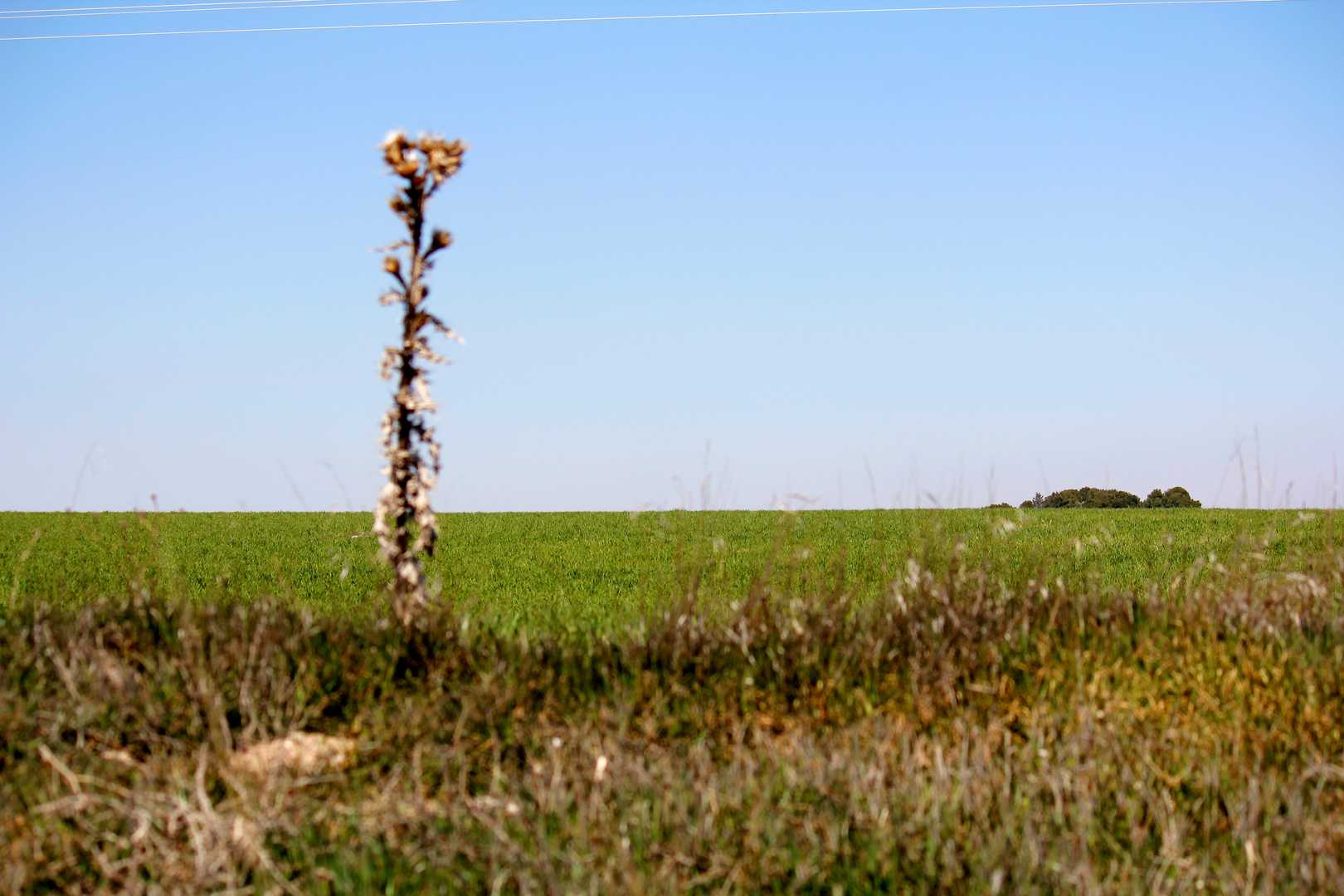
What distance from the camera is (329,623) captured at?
433cm

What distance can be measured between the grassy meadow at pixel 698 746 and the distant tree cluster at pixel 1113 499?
59.4 feet

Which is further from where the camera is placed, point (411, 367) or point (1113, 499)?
point (1113, 499)

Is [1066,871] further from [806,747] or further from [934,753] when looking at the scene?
[806,747]

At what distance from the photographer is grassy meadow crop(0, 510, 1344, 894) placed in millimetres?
2820

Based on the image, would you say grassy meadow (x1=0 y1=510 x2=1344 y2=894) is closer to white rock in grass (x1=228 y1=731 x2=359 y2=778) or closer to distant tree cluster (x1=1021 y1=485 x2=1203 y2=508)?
white rock in grass (x1=228 y1=731 x2=359 y2=778)

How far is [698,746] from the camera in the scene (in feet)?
11.3

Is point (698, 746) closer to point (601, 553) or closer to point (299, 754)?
point (299, 754)

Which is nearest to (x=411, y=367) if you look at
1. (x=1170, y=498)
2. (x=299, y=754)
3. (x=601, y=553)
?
(x=299, y=754)

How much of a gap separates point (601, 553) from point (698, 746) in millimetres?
8024

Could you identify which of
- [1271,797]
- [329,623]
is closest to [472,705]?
[329,623]

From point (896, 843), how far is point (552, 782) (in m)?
1.08

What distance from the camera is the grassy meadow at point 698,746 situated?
282cm

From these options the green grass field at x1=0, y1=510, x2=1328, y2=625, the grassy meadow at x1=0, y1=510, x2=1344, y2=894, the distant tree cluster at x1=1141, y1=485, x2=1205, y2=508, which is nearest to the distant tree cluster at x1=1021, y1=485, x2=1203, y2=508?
the distant tree cluster at x1=1141, y1=485, x2=1205, y2=508

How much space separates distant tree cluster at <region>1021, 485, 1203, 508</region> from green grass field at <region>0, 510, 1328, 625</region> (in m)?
5.62
